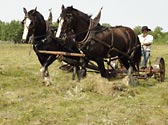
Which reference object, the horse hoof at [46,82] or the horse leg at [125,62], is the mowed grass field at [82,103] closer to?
the horse hoof at [46,82]

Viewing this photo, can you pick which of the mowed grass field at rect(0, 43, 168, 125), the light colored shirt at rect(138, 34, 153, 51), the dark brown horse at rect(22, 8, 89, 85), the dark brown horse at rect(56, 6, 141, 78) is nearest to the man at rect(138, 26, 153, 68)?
the light colored shirt at rect(138, 34, 153, 51)

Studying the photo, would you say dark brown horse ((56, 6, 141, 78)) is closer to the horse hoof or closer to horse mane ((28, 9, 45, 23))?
horse mane ((28, 9, 45, 23))

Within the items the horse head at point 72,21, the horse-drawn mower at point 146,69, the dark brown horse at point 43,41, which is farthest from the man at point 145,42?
the horse head at point 72,21

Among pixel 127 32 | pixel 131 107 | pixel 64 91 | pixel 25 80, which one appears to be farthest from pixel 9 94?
pixel 127 32

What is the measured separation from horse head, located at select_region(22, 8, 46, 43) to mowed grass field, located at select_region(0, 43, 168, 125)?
4.62 feet

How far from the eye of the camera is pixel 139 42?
11617 millimetres

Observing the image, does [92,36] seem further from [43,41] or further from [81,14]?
[43,41]

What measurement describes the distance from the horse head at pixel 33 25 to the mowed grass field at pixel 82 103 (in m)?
1.41

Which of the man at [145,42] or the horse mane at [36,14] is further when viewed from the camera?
the man at [145,42]

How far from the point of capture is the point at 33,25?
34.2ft

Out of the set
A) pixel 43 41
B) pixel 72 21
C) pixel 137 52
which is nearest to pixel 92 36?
pixel 72 21

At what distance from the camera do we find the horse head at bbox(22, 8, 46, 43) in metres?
10.3

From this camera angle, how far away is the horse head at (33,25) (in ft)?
33.8

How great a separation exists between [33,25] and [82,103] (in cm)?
338
